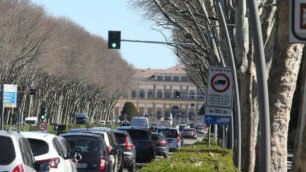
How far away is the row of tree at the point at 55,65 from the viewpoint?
68.2m

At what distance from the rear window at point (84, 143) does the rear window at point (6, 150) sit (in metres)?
10.4

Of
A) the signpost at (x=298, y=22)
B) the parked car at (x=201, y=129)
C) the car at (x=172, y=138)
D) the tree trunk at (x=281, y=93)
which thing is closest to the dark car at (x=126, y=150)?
the tree trunk at (x=281, y=93)

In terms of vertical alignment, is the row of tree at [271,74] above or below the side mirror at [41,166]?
above

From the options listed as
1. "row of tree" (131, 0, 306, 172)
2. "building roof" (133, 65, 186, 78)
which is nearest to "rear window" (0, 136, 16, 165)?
"row of tree" (131, 0, 306, 172)

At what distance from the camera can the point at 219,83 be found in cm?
1978

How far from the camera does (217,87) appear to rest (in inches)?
778

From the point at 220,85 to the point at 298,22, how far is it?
13339 mm

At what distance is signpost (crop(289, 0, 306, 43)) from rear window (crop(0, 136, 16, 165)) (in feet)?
20.9

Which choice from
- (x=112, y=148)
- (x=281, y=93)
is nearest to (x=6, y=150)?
(x=281, y=93)

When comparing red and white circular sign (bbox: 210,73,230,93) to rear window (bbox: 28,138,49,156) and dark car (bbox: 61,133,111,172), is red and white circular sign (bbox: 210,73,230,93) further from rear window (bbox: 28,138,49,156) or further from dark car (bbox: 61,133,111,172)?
rear window (bbox: 28,138,49,156)

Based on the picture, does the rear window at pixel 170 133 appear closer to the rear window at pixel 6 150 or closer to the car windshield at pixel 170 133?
the car windshield at pixel 170 133

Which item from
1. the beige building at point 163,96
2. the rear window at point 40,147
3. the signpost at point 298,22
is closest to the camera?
the signpost at point 298,22

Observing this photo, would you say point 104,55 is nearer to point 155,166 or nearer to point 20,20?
point 20,20

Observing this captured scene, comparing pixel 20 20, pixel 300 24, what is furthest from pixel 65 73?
pixel 300 24
